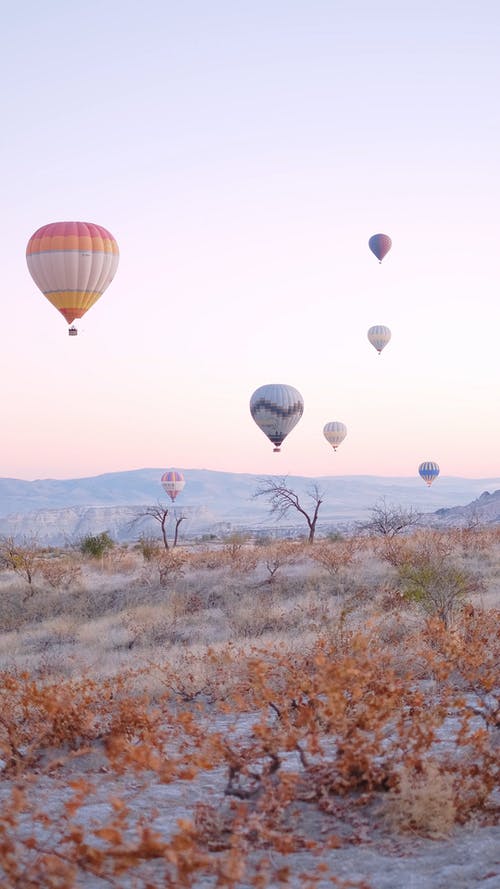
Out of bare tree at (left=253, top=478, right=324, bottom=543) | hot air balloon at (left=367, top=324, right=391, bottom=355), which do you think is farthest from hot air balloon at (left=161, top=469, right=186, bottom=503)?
bare tree at (left=253, top=478, right=324, bottom=543)

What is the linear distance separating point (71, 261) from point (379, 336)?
3187 centimetres

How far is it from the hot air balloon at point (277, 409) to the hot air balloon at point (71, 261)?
13561 mm

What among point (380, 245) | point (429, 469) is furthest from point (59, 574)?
point (429, 469)

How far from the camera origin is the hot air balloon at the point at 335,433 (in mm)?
60344

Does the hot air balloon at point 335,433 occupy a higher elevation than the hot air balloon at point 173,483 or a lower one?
higher

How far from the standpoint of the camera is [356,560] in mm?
21078

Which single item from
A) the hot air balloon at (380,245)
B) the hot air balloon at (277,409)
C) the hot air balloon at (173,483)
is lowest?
the hot air balloon at (173,483)

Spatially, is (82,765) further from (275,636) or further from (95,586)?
(95,586)

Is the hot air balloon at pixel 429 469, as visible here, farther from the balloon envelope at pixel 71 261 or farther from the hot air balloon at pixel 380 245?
the balloon envelope at pixel 71 261

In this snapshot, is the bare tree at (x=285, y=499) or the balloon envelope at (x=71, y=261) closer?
the balloon envelope at (x=71, y=261)

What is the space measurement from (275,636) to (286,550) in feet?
32.1

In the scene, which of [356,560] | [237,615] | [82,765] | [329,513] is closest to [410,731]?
[82,765]

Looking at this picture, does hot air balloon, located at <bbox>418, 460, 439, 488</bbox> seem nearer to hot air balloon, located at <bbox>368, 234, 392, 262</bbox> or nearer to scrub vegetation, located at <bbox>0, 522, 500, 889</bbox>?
hot air balloon, located at <bbox>368, 234, 392, 262</bbox>

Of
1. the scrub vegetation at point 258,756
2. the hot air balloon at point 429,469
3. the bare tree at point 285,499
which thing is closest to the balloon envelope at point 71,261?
the bare tree at point 285,499
